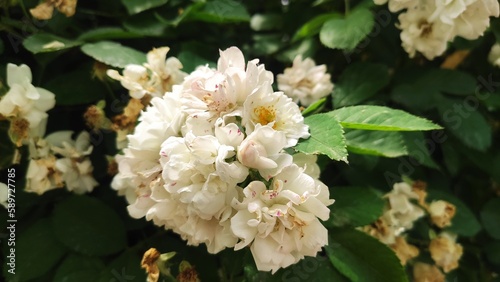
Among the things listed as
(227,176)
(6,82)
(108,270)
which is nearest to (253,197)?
(227,176)

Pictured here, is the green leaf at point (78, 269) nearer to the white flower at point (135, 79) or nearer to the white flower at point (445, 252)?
the white flower at point (135, 79)

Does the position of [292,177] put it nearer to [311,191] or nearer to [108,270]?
[311,191]

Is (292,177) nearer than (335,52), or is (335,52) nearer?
(292,177)

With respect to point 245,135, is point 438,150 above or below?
below

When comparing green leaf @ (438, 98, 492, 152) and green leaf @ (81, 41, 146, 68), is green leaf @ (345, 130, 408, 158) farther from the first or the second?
green leaf @ (81, 41, 146, 68)

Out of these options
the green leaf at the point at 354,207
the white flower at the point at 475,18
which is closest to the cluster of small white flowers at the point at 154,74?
the green leaf at the point at 354,207

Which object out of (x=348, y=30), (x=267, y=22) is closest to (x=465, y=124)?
(x=348, y=30)
